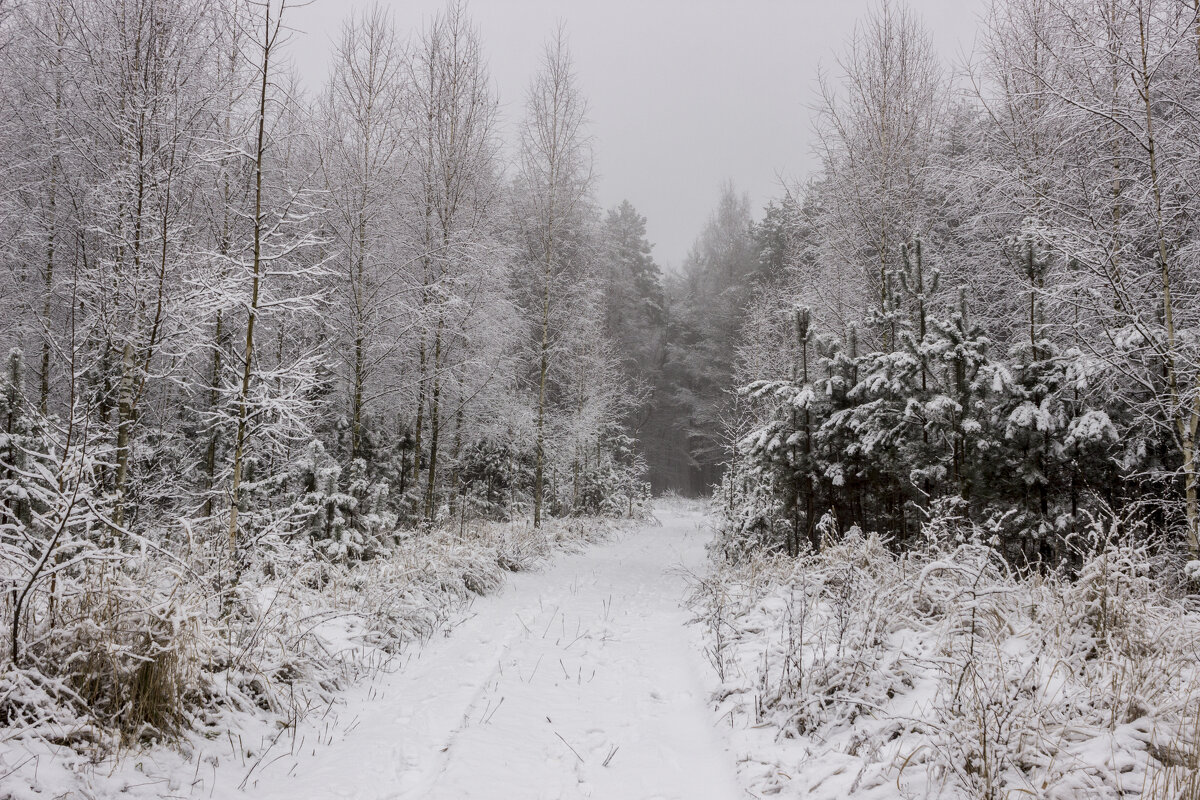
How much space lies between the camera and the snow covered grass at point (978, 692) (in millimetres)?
2498

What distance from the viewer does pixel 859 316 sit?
43.9 ft

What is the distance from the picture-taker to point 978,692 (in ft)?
9.45

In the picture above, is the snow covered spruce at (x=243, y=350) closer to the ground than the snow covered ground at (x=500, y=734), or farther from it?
farther from it

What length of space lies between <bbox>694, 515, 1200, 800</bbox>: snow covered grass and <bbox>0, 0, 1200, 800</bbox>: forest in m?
0.03

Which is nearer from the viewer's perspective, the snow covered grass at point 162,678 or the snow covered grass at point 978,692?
the snow covered grass at point 978,692

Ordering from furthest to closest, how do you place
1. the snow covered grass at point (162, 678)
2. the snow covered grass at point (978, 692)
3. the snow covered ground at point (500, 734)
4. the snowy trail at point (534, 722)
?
the snowy trail at point (534, 722) < the snow covered ground at point (500, 734) < the snow covered grass at point (162, 678) < the snow covered grass at point (978, 692)

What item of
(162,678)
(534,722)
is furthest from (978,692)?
(162,678)

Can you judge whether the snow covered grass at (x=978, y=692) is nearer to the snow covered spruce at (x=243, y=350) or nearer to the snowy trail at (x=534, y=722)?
the snowy trail at (x=534, y=722)

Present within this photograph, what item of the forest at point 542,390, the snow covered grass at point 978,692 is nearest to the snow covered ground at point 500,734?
the forest at point 542,390

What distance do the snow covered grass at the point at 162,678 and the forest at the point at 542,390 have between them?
0.03 meters

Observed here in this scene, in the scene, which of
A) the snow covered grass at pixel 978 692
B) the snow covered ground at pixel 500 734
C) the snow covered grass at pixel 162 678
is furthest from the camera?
the snow covered ground at pixel 500 734

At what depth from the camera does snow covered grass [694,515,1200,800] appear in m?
2.50

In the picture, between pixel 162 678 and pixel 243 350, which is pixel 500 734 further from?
pixel 243 350

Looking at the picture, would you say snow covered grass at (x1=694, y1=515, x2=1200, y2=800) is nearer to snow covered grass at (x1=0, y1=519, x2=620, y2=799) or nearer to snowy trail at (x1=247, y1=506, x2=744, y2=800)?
snowy trail at (x1=247, y1=506, x2=744, y2=800)
